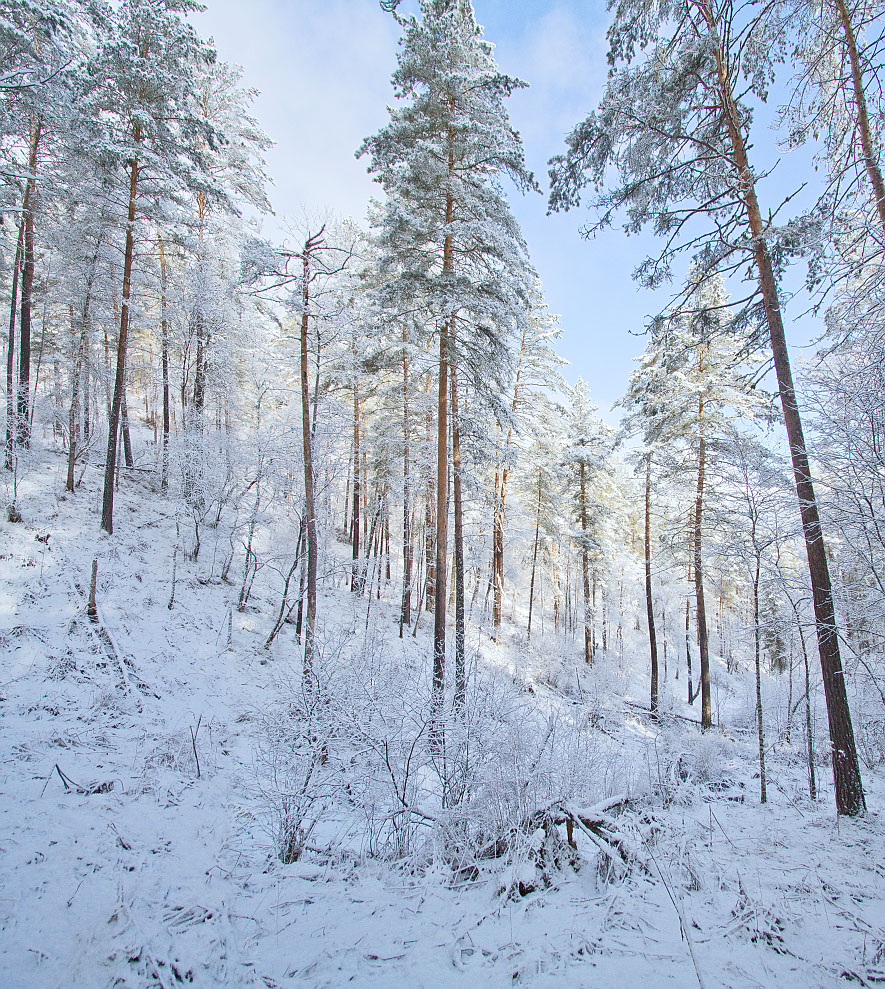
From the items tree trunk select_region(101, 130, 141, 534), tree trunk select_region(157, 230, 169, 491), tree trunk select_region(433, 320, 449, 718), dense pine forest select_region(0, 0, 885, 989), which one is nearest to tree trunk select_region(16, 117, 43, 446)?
dense pine forest select_region(0, 0, 885, 989)

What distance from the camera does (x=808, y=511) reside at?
20.2ft

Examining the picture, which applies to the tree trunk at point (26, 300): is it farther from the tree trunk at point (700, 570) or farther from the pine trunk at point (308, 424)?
the tree trunk at point (700, 570)

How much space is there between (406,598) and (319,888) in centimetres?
1376

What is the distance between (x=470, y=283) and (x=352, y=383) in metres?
9.75

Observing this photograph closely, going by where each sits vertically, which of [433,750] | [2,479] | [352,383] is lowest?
[433,750]

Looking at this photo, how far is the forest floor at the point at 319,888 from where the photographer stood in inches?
Answer: 104

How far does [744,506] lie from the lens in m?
7.91

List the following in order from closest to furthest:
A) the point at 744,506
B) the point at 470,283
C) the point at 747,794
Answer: the point at 747,794, the point at 744,506, the point at 470,283

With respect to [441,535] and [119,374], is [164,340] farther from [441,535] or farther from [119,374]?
[441,535]

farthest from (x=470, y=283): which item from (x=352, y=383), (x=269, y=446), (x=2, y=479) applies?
(x=2, y=479)

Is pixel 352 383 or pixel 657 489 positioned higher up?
pixel 352 383

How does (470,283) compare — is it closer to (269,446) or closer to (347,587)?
(269,446)

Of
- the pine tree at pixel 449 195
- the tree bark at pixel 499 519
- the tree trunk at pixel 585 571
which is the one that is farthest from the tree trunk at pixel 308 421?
the tree trunk at pixel 585 571

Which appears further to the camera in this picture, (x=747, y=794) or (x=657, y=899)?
(x=747, y=794)
